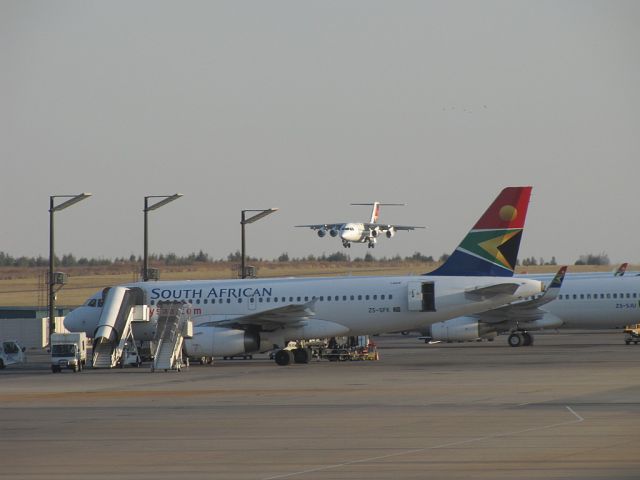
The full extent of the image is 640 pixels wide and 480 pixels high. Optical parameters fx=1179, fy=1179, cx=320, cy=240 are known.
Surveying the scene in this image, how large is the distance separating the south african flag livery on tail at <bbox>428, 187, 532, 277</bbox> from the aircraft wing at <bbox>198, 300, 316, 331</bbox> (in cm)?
611

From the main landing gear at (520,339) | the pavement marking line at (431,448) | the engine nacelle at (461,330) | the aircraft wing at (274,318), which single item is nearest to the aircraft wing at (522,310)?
the engine nacelle at (461,330)

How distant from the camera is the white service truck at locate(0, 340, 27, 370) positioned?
50.0m

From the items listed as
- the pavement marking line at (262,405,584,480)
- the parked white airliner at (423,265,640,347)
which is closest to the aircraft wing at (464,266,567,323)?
the parked white airliner at (423,265,640,347)

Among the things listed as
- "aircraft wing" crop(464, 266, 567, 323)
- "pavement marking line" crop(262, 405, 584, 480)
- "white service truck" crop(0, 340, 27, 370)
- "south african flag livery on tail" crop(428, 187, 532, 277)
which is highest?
"south african flag livery on tail" crop(428, 187, 532, 277)

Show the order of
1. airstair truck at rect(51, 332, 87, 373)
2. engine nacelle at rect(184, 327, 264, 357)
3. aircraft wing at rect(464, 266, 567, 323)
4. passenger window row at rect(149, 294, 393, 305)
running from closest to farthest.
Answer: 1. airstair truck at rect(51, 332, 87, 373)
2. engine nacelle at rect(184, 327, 264, 357)
3. passenger window row at rect(149, 294, 393, 305)
4. aircraft wing at rect(464, 266, 567, 323)

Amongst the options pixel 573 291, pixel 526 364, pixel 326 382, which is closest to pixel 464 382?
pixel 326 382

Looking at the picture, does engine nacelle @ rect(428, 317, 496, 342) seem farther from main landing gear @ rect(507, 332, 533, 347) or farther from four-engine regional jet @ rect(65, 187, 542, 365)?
four-engine regional jet @ rect(65, 187, 542, 365)

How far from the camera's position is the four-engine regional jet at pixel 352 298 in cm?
4753

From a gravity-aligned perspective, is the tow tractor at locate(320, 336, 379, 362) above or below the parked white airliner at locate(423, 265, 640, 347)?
below

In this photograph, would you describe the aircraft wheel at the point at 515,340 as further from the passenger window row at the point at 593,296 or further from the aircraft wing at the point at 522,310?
the passenger window row at the point at 593,296

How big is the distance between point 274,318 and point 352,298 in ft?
11.6

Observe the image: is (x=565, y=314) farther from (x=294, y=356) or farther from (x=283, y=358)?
(x=283, y=358)

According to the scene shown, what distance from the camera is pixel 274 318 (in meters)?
47.2

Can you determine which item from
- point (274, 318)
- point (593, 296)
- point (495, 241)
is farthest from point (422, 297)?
point (593, 296)
